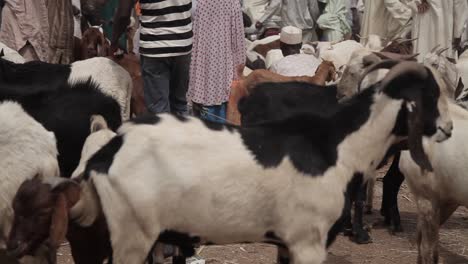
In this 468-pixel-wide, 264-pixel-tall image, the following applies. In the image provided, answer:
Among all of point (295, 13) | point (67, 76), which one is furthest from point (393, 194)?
point (295, 13)

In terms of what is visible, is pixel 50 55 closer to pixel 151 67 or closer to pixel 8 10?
pixel 8 10

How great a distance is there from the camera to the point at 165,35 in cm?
643

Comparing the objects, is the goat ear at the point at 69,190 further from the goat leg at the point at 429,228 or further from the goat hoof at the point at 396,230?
the goat hoof at the point at 396,230

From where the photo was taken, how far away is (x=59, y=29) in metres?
8.69

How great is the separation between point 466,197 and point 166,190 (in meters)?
2.66

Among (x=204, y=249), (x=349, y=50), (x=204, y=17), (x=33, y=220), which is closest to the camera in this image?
(x=33, y=220)

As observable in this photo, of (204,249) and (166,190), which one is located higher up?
(166,190)

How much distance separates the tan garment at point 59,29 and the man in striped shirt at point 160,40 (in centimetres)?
228

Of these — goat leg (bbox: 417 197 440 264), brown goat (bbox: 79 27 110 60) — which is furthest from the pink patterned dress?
goat leg (bbox: 417 197 440 264)

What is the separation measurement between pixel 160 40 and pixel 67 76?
35.6 inches

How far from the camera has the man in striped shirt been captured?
6.41 m

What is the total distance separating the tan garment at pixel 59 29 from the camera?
28.5 feet

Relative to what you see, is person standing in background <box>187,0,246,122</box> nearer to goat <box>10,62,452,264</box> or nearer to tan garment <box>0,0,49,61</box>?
tan garment <box>0,0,49,61</box>

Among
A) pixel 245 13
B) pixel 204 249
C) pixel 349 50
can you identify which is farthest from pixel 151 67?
pixel 245 13
